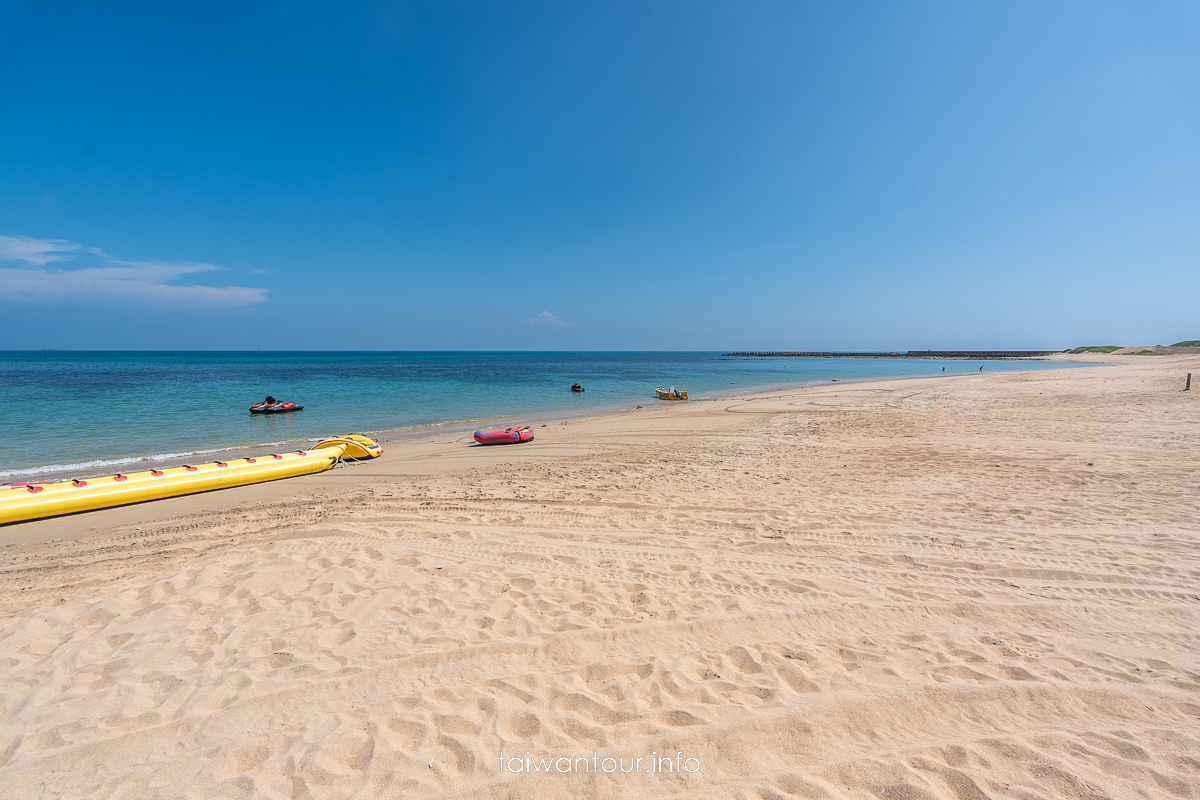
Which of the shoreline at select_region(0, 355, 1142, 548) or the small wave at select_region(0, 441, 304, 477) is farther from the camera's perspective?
the small wave at select_region(0, 441, 304, 477)

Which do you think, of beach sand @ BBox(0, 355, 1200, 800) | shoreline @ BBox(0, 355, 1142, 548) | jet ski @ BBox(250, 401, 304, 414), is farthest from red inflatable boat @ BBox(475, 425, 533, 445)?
jet ski @ BBox(250, 401, 304, 414)

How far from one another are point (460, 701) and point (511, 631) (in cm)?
75

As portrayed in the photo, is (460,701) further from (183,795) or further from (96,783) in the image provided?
(96,783)

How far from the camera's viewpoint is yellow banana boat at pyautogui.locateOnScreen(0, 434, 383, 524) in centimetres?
730

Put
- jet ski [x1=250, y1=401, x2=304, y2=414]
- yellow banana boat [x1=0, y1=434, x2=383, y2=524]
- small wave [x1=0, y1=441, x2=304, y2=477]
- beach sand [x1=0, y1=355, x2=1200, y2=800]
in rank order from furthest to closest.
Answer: jet ski [x1=250, y1=401, x2=304, y2=414], small wave [x1=0, y1=441, x2=304, y2=477], yellow banana boat [x1=0, y1=434, x2=383, y2=524], beach sand [x1=0, y1=355, x2=1200, y2=800]

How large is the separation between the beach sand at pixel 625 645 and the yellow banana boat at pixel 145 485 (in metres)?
0.37

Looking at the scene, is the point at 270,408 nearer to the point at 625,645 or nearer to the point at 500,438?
the point at 500,438

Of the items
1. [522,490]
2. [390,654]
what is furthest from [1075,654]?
[522,490]

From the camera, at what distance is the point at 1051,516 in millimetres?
5875

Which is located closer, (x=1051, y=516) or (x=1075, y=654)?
(x=1075, y=654)

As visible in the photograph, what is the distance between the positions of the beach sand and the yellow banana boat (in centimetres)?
37

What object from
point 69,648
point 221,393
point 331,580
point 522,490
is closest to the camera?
point 69,648

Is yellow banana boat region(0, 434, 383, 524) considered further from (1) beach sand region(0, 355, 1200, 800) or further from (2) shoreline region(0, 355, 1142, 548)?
(1) beach sand region(0, 355, 1200, 800)

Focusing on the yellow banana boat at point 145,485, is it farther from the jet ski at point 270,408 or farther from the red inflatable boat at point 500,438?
the jet ski at point 270,408
